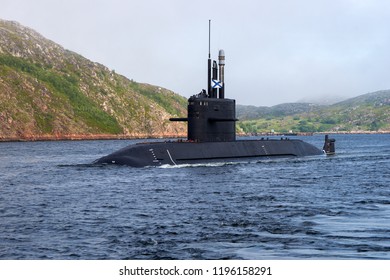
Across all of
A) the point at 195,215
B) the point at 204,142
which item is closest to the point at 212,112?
the point at 204,142

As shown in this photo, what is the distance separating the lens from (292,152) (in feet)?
264

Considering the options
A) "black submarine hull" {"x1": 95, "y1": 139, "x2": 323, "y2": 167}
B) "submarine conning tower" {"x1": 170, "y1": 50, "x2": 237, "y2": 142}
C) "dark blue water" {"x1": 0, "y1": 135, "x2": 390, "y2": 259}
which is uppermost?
"submarine conning tower" {"x1": 170, "y1": 50, "x2": 237, "y2": 142}

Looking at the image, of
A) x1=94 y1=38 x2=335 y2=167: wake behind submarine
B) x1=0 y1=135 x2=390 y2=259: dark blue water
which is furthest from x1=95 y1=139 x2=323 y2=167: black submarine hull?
x1=0 y1=135 x2=390 y2=259: dark blue water

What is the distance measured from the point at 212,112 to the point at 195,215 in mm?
32559

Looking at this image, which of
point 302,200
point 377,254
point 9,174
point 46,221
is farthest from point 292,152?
point 377,254

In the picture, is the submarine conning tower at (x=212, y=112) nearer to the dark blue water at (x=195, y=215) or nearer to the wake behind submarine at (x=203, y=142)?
the wake behind submarine at (x=203, y=142)

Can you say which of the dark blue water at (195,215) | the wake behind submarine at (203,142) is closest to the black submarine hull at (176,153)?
the wake behind submarine at (203,142)

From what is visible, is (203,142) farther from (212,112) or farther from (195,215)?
(195,215)

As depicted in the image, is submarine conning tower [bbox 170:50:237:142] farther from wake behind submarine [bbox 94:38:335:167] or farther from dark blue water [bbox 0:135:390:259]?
dark blue water [bbox 0:135:390:259]

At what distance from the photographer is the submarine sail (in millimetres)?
63156

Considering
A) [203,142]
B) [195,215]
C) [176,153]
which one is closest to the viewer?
[195,215]

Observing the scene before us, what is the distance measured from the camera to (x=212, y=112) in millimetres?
66000

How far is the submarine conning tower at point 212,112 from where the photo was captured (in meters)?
65.6

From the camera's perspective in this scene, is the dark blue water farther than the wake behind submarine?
No
